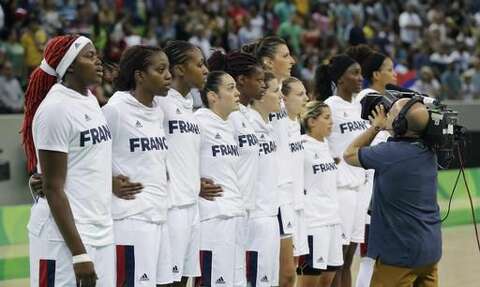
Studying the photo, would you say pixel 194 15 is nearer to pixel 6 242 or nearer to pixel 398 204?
pixel 6 242

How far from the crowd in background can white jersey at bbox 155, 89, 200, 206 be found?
311 inches

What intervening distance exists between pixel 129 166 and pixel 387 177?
5.08 feet

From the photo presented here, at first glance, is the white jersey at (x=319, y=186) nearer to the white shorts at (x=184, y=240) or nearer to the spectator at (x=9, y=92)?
the white shorts at (x=184, y=240)

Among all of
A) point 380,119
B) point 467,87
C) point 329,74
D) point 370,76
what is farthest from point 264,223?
point 467,87

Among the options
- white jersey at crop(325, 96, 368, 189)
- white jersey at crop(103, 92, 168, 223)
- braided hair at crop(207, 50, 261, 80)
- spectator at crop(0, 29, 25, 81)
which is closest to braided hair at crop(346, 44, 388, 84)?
white jersey at crop(325, 96, 368, 189)

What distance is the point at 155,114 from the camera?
677 centimetres

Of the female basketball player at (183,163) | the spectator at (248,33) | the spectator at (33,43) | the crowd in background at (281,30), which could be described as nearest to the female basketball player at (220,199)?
the female basketball player at (183,163)

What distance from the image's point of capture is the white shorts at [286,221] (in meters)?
8.08

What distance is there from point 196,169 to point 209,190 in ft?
0.85

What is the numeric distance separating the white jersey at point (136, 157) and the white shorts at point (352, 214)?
2.71 m

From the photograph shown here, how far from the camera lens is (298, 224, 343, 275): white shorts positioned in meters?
8.66

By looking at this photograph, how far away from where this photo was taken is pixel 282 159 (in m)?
8.20

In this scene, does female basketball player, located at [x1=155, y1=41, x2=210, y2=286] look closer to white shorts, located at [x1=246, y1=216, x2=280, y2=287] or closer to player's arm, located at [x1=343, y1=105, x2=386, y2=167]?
white shorts, located at [x1=246, y1=216, x2=280, y2=287]

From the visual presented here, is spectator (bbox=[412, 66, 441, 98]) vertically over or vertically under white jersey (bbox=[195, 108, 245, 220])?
over
